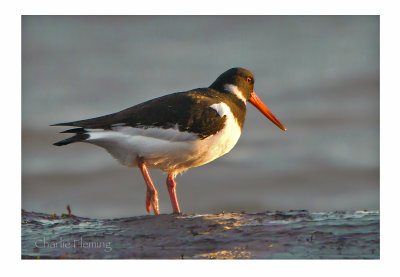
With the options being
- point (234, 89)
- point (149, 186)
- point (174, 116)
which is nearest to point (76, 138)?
point (149, 186)

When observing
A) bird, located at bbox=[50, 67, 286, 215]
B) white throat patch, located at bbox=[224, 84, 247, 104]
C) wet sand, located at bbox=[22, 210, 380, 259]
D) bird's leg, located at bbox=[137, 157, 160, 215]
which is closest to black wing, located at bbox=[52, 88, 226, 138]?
bird, located at bbox=[50, 67, 286, 215]

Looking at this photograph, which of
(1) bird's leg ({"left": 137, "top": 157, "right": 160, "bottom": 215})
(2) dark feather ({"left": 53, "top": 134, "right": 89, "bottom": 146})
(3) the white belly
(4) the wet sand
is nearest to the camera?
(4) the wet sand

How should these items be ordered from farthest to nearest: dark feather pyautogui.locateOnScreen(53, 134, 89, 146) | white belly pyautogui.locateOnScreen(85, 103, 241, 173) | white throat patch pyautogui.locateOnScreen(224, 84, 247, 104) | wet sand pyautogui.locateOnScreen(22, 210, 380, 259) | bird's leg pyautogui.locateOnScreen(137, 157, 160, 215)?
white throat patch pyautogui.locateOnScreen(224, 84, 247, 104) → bird's leg pyautogui.locateOnScreen(137, 157, 160, 215) → white belly pyautogui.locateOnScreen(85, 103, 241, 173) → dark feather pyautogui.locateOnScreen(53, 134, 89, 146) → wet sand pyautogui.locateOnScreen(22, 210, 380, 259)

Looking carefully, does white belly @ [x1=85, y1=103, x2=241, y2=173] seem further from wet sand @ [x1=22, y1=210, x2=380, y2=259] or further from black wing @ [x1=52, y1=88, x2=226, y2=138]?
wet sand @ [x1=22, y1=210, x2=380, y2=259]

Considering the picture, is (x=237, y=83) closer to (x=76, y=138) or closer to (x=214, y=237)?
(x=76, y=138)

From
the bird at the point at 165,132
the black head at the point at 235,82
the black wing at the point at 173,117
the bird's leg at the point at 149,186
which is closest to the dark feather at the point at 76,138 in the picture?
the bird at the point at 165,132

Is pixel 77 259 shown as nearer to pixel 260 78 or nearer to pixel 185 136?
pixel 185 136
